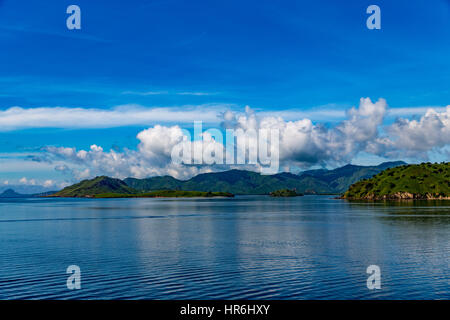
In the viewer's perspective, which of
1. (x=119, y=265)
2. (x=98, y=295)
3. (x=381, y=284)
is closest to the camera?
(x=98, y=295)

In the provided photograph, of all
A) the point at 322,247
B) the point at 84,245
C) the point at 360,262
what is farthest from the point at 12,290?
the point at 322,247

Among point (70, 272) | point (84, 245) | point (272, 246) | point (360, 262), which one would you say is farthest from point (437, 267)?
point (84, 245)

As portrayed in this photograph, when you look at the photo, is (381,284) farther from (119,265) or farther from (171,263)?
(119,265)

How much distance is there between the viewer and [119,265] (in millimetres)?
61344

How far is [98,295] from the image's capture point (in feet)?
144

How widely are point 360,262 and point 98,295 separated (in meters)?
40.1
